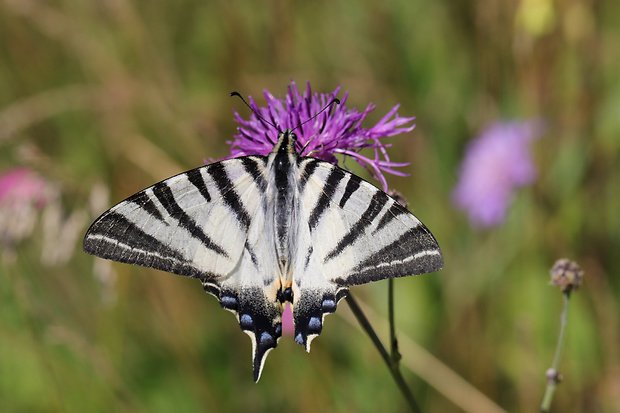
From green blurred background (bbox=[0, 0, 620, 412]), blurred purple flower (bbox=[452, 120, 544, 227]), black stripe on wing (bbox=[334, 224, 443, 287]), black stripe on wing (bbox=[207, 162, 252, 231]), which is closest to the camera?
black stripe on wing (bbox=[334, 224, 443, 287])

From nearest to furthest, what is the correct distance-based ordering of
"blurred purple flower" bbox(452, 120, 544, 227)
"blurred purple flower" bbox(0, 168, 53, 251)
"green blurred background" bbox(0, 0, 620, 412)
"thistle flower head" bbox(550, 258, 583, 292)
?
1. "thistle flower head" bbox(550, 258, 583, 292)
2. "blurred purple flower" bbox(0, 168, 53, 251)
3. "green blurred background" bbox(0, 0, 620, 412)
4. "blurred purple flower" bbox(452, 120, 544, 227)

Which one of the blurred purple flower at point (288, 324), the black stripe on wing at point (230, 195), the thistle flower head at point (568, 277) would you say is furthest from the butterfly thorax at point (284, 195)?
the blurred purple flower at point (288, 324)

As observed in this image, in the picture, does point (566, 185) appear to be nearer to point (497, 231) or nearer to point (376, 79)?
point (497, 231)

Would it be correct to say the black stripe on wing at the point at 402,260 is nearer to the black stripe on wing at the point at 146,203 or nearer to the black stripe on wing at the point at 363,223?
the black stripe on wing at the point at 363,223

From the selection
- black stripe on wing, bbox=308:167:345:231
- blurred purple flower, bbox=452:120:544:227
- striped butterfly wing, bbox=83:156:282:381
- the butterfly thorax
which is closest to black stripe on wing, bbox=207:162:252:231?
striped butterfly wing, bbox=83:156:282:381

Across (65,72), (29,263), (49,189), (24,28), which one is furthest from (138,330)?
(24,28)

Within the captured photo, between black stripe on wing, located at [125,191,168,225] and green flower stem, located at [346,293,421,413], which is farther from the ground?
black stripe on wing, located at [125,191,168,225]

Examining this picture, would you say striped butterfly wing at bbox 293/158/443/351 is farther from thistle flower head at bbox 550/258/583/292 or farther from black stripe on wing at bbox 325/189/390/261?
thistle flower head at bbox 550/258/583/292
